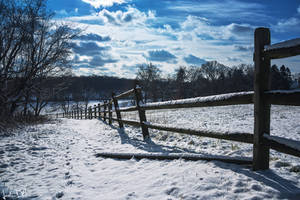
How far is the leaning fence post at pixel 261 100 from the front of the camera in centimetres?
221

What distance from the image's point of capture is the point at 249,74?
64688 mm

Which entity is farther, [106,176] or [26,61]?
[26,61]

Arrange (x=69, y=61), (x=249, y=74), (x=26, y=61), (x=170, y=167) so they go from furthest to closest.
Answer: (x=249, y=74) → (x=69, y=61) → (x=26, y=61) → (x=170, y=167)

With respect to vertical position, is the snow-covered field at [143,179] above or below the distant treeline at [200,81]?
below

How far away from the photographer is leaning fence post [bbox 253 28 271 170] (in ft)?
7.25

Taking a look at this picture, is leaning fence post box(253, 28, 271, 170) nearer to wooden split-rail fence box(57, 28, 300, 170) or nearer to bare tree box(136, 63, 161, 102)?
wooden split-rail fence box(57, 28, 300, 170)

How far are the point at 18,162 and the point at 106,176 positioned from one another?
71.9 inches

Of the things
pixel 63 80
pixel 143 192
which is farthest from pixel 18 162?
pixel 63 80

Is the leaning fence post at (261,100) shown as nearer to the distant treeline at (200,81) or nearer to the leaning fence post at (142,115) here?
the leaning fence post at (142,115)

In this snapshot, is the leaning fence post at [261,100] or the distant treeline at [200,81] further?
the distant treeline at [200,81]

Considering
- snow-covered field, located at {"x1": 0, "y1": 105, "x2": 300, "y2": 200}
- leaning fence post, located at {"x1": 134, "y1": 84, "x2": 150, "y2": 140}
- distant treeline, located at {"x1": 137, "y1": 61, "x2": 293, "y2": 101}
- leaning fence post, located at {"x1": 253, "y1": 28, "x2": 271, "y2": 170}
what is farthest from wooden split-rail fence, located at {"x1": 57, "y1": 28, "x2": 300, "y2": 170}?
distant treeline, located at {"x1": 137, "y1": 61, "x2": 293, "y2": 101}

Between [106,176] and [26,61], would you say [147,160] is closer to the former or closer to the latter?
[106,176]

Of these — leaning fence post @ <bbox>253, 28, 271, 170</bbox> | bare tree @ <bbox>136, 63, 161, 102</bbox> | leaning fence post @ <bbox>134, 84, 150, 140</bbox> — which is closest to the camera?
leaning fence post @ <bbox>253, 28, 271, 170</bbox>

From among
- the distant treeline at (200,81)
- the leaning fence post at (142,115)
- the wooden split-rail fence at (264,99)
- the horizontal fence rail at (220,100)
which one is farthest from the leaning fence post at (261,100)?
the distant treeline at (200,81)
